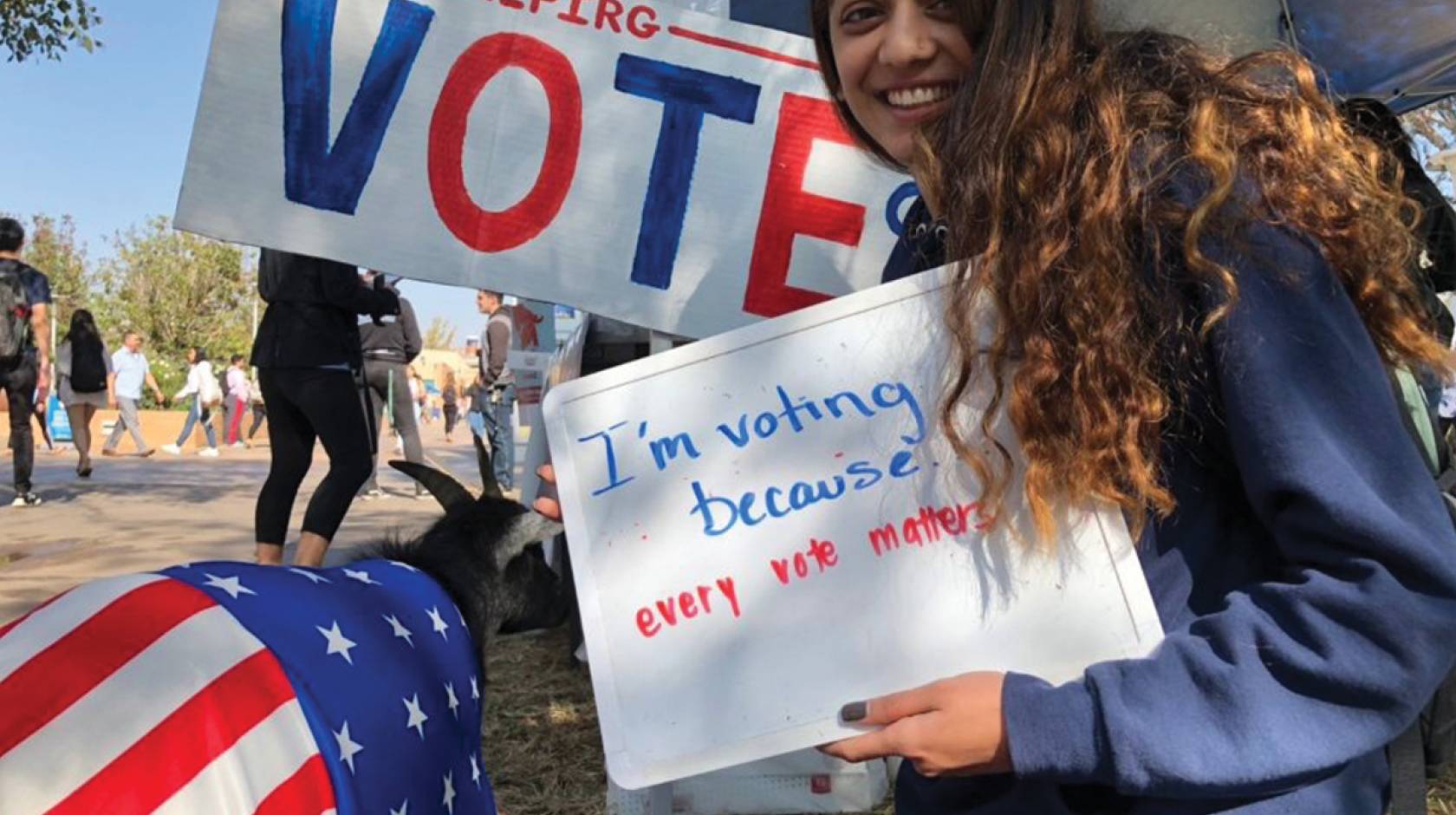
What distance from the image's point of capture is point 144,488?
9586mm

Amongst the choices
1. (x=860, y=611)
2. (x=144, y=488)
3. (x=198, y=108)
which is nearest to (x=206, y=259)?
(x=144, y=488)

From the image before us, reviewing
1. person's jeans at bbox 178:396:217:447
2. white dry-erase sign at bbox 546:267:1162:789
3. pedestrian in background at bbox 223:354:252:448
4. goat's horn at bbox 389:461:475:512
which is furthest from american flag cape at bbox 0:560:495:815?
pedestrian in background at bbox 223:354:252:448

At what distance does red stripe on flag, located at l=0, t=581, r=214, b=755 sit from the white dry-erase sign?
0.71m

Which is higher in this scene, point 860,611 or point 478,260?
point 478,260

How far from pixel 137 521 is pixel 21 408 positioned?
45.0 inches

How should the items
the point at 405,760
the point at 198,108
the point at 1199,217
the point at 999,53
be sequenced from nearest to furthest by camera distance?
1. the point at 1199,217
2. the point at 999,53
3. the point at 405,760
4. the point at 198,108

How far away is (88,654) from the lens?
1.35 m

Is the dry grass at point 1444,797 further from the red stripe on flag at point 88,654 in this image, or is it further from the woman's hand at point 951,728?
the red stripe on flag at point 88,654

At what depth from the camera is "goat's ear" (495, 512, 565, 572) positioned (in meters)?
2.40

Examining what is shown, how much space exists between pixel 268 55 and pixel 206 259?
3487 cm

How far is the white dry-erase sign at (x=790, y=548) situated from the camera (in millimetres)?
947

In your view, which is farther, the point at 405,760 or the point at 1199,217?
the point at 405,760

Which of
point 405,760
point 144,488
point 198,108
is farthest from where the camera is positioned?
point 144,488

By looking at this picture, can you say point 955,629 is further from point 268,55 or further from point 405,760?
point 268,55
